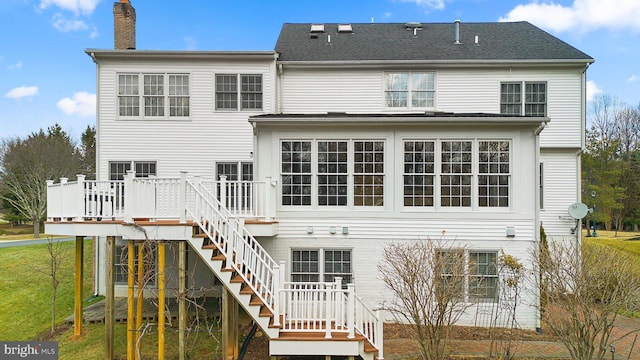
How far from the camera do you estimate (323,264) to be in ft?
34.0

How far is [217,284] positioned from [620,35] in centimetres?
4407

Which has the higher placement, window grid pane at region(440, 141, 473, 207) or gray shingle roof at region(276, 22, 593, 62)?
gray shingle roof at region(276, 22, 593, 62)

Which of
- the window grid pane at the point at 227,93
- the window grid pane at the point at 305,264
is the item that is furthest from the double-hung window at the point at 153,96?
the window grid pane at the point at 305,264

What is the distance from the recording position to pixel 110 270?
29.2ft

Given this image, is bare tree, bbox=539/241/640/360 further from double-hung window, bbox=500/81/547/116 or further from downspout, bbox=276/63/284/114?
downspout, bbox=276/63/284/114

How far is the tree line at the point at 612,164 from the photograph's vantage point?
1107 inches

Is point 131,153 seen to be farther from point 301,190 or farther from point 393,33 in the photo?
point 393,33

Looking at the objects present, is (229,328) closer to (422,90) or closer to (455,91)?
(422,90)

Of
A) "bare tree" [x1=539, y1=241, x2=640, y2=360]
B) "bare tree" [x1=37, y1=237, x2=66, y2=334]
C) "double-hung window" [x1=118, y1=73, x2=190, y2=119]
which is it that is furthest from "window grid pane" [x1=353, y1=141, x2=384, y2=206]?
"bare tree" [x1=37, y1=237, x2=66, y2=334]

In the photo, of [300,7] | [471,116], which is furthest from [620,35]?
[471,116]

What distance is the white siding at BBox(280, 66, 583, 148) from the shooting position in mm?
13641

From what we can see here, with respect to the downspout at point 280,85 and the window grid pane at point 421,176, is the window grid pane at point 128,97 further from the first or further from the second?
the window grid pane at point 421,176

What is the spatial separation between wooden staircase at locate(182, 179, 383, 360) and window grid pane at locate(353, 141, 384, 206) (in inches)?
119

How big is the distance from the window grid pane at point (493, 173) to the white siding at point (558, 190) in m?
4.54
